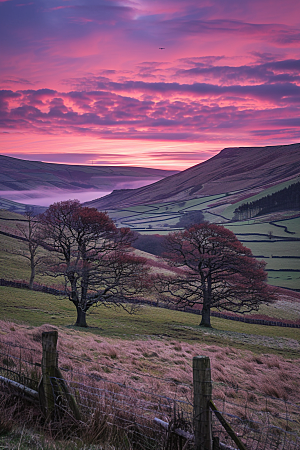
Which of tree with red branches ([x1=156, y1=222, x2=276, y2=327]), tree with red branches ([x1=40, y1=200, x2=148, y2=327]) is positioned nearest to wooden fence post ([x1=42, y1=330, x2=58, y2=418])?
tree with red branches ([x1=40, y1=200, x2=148, y2=327])

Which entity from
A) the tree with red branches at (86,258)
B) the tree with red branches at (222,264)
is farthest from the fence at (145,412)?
the tree with red branches at (222,264)

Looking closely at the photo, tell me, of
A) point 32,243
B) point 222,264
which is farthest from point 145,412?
point 32,243

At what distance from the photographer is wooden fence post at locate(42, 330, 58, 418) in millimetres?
5784

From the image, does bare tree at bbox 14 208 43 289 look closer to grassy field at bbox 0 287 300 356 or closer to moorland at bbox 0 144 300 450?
moorland at bbox 0 144 300 450

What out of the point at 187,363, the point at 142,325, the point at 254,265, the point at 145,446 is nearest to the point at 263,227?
the point at 254,265

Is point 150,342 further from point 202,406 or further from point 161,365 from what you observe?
point 202,406

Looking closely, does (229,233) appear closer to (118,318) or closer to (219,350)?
(118,318)

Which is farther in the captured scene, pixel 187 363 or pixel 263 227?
pixel 263 227

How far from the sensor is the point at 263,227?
547ft

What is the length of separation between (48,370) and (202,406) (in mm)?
2782

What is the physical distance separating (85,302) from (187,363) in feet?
48.0

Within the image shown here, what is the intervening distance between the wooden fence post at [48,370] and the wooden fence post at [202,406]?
2.61 metres

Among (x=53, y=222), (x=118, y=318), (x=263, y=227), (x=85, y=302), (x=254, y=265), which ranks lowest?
(x=118, y=318)

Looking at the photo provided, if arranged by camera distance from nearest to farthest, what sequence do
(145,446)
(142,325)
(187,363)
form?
(145,446) < (187,363) < (142,325)
